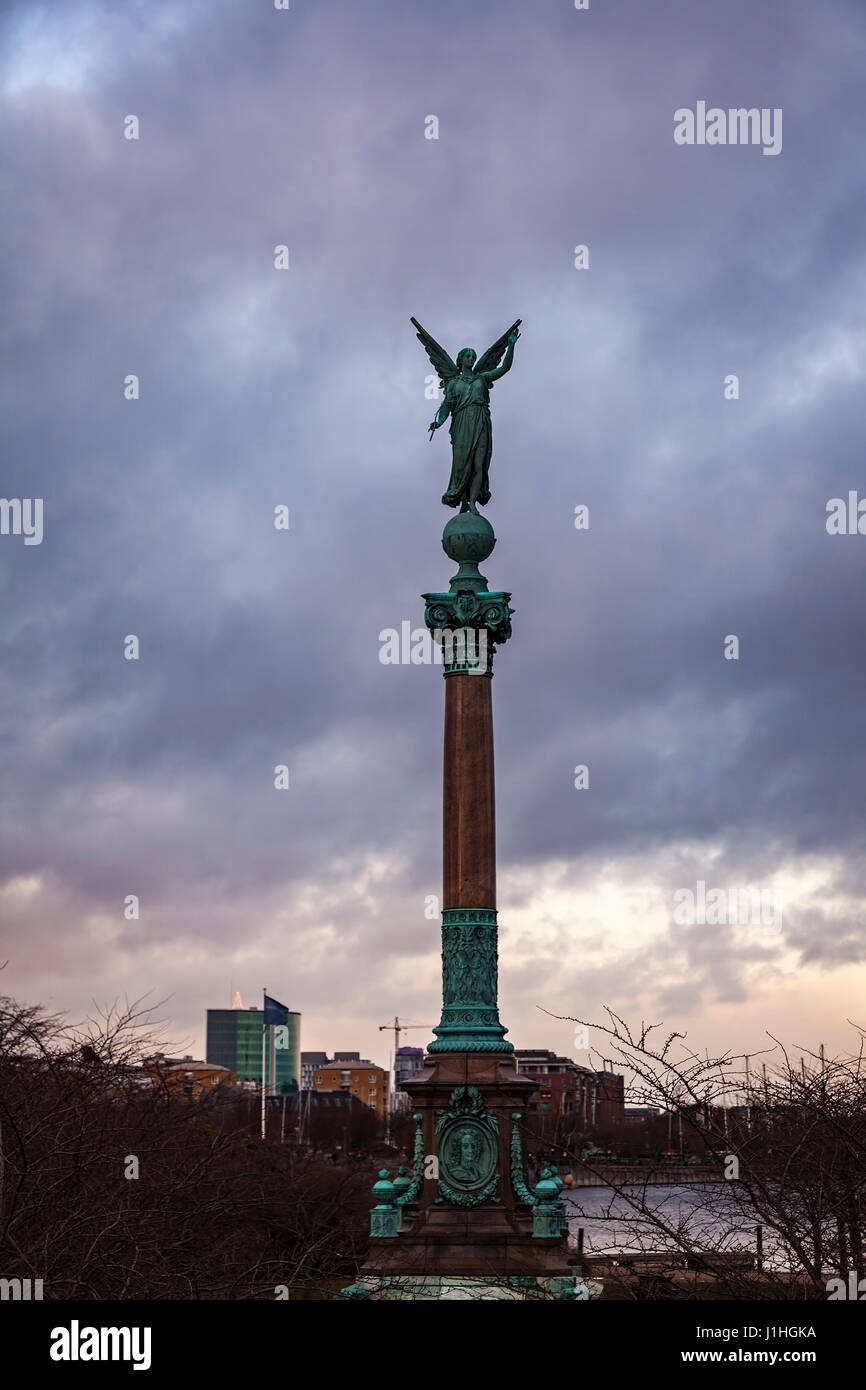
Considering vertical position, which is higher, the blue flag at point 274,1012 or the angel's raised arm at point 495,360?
the angel's raised arm at point 495,360

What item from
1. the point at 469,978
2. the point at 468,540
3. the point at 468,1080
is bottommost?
the point at 468,1080

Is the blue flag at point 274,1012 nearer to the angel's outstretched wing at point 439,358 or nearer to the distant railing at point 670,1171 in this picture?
the angel's outstretched wing at point 439,358

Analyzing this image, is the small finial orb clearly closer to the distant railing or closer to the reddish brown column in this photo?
the reddish brown column

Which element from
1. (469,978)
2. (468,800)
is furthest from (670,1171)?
(468,800)

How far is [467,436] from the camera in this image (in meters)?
32.3

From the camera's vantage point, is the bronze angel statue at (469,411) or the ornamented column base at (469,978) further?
the bronze angel statue at (469,411)

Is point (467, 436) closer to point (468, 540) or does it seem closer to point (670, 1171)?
point (468, 540)

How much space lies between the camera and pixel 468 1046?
28359 millimetres

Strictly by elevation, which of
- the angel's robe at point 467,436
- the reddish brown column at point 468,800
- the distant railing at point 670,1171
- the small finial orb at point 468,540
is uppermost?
the angel's robe at point 467,436

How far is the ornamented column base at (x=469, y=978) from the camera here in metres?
28.6

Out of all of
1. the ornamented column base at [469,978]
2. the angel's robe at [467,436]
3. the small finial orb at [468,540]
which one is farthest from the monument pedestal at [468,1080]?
the angel's robe at [467,436]

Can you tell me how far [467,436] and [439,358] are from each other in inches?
69.0
